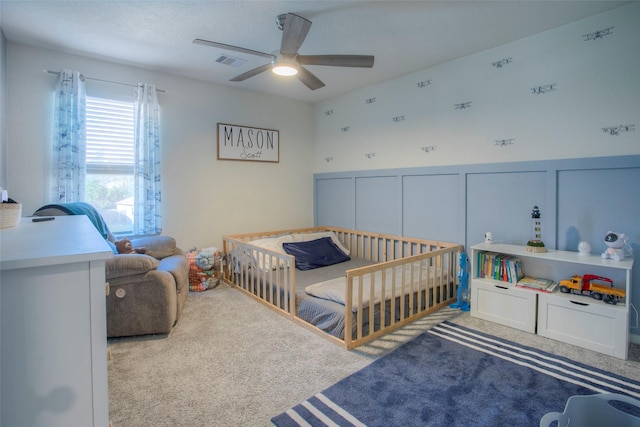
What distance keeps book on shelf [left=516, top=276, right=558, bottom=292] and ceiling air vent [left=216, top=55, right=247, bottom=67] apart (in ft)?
10.8

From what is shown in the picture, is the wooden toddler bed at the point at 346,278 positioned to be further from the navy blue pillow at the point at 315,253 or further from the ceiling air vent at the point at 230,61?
the ceiling air vent at the point at 230,61

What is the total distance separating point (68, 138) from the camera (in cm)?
307

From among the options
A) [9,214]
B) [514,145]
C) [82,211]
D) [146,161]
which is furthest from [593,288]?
[146,161]

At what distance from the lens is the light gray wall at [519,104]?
2439mm

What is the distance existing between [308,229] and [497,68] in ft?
9.77

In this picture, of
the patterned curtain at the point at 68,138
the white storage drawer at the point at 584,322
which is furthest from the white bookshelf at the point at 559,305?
the patterned curtain at the point at 68,138

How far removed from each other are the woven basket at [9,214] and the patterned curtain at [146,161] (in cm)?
208

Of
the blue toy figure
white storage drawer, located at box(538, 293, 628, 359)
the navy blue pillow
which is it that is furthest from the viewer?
the navy blue pillow

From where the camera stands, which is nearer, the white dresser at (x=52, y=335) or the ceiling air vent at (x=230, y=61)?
the white dresser at (x=52, y=335)

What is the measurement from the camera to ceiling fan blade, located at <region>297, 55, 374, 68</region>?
2.39m

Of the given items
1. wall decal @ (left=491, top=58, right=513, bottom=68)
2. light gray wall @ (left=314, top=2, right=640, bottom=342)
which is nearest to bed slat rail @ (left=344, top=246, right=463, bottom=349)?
light gray wall @ (left=314, top=2, right=640, bottom=342)

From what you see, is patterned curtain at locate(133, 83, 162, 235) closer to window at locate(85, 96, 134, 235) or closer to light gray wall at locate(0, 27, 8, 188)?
window at locate(85, 96, 134, 235)

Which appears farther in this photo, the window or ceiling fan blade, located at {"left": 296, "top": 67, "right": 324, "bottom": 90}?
the window

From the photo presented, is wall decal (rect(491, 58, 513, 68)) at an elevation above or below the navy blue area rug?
above
